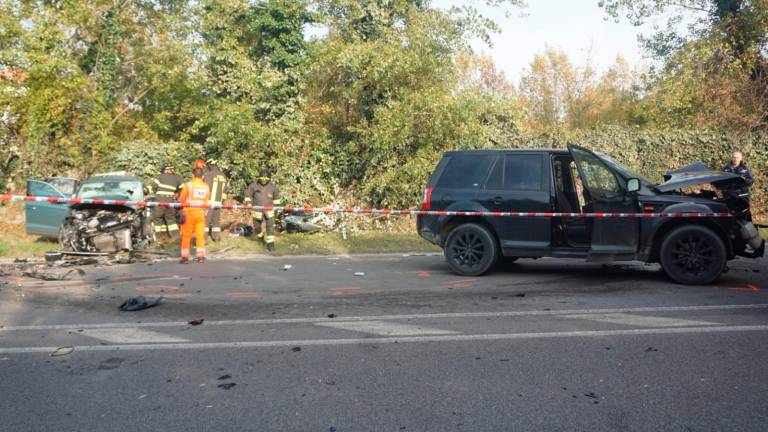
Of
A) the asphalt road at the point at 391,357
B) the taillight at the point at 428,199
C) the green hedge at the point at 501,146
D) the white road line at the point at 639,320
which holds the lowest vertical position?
the asphalt road at the point at 391,357

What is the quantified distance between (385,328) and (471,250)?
12.3 feet

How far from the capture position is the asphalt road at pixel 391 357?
13.1 feet

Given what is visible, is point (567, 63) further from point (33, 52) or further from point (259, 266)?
point (259, 266)

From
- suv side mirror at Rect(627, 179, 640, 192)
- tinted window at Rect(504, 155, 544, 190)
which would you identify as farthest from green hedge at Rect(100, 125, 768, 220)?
suv side mirror at Rect(627, 179, 640, 192)

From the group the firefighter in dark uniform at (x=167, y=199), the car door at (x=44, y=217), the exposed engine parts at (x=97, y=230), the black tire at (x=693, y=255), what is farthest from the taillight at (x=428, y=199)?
the car door at (x=44, y=217)

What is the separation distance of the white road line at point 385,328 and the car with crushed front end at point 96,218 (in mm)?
7816

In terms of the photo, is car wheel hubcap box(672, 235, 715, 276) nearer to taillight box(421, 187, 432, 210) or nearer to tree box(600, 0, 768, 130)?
taillight box(421, 187, 432, 210)

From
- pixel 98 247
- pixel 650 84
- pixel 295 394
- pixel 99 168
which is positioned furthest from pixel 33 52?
pixel 650 84

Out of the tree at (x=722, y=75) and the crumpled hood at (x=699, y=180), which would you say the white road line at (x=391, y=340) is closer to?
the crumpled hood at (x=699, y=180)

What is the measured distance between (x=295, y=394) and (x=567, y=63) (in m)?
45.4

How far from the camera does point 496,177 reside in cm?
966

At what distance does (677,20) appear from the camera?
2798 centimetres

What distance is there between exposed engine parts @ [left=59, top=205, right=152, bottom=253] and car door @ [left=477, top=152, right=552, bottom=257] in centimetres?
726

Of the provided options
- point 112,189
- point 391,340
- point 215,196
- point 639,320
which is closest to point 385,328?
point 391,340
